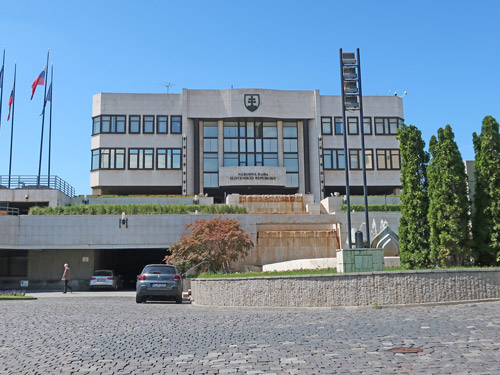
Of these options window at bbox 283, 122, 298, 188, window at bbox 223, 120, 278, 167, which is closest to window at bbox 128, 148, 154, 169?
window at bbox 223, 120, 278, 167

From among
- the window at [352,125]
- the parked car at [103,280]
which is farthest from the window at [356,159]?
the parked car at [103,280]

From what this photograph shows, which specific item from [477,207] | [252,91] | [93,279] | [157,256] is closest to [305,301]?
[477,207]

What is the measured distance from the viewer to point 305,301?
15.5 metres

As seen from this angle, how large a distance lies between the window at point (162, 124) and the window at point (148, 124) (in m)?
0.46

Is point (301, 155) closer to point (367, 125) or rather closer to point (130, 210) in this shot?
point (367, 125)

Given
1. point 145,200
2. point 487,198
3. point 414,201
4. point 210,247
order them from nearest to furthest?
point 487,198, point 414,201, point 210,247, point 145,200

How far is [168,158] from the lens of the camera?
49.9 meters

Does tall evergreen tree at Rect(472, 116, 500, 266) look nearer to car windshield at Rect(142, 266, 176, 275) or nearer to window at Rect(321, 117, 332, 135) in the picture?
car windshield at Rect(142, 266, 176, 275)

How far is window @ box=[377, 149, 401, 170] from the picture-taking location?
50.9 meters

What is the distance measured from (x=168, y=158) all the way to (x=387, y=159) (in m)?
20.7

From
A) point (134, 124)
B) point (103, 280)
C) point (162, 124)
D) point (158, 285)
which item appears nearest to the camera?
point (158, 285)

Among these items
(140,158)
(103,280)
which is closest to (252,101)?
(140,158)

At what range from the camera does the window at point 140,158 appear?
162 ft

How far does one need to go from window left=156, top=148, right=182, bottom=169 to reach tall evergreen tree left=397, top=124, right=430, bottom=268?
3290cm
